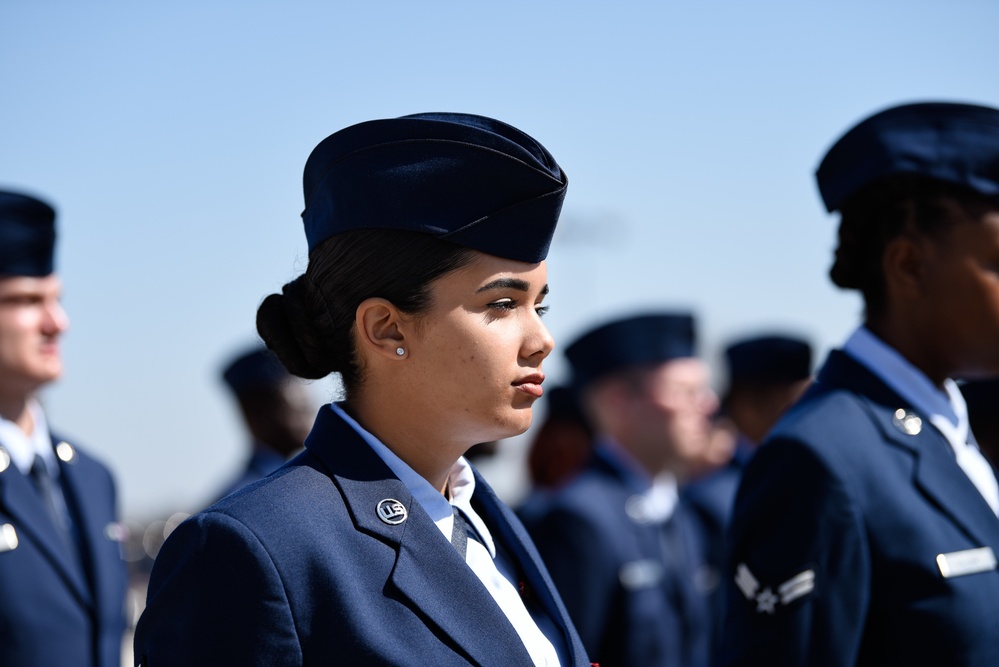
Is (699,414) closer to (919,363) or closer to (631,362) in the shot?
(631,362)

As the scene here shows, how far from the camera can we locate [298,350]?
2869 mm

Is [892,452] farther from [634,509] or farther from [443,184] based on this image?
[634,509]

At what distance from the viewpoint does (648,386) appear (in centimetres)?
727

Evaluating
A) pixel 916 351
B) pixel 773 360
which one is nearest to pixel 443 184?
pixel 916 351

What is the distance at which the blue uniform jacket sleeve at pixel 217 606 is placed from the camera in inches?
90.7

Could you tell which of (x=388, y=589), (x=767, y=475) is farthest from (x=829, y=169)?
(x=388, y=589)

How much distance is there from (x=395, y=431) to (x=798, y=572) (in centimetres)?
111

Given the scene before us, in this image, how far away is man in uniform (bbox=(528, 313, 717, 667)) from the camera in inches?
246

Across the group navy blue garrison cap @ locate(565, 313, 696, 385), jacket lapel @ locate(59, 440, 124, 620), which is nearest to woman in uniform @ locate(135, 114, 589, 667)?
jacket lapel @ locate(59, 440, 124, 620)

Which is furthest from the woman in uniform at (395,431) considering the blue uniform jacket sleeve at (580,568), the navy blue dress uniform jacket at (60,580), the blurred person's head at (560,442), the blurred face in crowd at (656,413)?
the blurred person's head at (560,442)

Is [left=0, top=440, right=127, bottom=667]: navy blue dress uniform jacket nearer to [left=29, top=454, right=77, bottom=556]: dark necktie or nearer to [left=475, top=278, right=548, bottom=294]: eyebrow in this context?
[left=29, top=454, right=77, bottom=556]: dark necktie

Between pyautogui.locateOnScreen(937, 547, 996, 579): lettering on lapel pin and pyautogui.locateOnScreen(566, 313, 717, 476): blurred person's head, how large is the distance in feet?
13.0

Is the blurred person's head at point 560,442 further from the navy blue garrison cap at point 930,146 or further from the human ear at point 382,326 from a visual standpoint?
the human ear at point 382,326

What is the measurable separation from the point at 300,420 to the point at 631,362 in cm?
197
